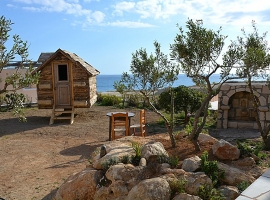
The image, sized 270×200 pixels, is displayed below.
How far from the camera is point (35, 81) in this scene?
19.3 ft

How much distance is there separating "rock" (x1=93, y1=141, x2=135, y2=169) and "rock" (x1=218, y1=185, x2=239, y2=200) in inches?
81.8

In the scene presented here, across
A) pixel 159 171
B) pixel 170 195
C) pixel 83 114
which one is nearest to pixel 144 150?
pixel 159 171

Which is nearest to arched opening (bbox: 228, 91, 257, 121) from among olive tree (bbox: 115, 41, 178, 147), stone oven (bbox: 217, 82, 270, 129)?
stone oven (bbox: 217, 82, 270, 129)

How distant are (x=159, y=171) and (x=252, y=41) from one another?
5.05 m

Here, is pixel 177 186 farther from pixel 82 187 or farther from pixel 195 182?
pixel 82 187

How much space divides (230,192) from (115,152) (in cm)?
254

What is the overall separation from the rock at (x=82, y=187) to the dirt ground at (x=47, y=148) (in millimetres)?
774

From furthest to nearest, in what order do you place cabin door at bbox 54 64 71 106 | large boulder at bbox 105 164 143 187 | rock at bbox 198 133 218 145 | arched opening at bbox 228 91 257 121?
cabin door at bbox 54 64 71 106 < arched opening at bbox 228 91 257 121 < rock at bbox 198 133 218 145 < large boulder at bbox 105 164 143 187

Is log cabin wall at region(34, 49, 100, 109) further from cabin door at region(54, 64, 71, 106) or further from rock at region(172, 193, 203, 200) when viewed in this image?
rock at region(172, 193, 203, 200)

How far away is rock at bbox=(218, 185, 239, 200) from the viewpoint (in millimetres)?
5015

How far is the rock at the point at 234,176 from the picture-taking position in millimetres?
5457

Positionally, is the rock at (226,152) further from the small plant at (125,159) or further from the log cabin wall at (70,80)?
the log cabin wall at (70,80)

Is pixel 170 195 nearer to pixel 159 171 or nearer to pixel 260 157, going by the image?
pixel 159 171

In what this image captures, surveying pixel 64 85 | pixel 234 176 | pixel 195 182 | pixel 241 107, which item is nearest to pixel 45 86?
pixel 64 85
